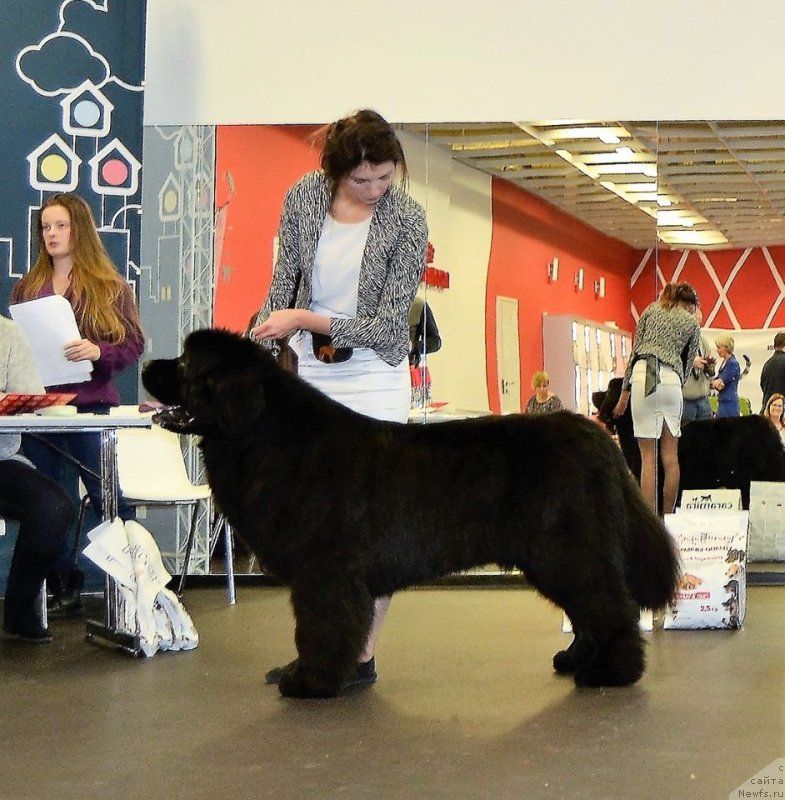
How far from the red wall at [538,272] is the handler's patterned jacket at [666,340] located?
87mm

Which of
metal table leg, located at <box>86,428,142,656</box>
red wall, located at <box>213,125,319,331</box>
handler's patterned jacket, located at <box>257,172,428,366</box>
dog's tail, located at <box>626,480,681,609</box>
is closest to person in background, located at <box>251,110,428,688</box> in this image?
handler's patterned jacket, located at <box>257,172,428,366</box>

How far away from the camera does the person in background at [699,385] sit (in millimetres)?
5957

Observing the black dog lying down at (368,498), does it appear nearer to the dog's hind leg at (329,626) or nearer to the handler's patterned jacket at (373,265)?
the dog's hind leg at (329,626)

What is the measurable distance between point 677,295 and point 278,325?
10.8ft

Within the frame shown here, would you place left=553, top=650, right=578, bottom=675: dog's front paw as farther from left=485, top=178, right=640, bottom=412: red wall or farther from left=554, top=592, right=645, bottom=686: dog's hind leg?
left=485, top=178, right=640, bottom=412: red wall

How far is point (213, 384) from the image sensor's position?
10.2 feet

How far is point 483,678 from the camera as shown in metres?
3.55

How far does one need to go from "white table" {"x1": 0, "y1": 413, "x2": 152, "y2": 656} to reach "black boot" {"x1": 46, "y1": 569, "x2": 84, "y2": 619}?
54cm

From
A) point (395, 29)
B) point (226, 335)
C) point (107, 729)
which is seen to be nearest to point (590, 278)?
point (395, 29)

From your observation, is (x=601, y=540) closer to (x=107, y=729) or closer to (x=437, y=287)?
(x=107, y=729)

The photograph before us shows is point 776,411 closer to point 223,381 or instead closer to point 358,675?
point 358,675

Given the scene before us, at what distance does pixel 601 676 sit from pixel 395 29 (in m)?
3.72

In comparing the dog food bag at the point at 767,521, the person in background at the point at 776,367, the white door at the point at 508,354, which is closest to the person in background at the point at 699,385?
the person in background at the point at 776,367

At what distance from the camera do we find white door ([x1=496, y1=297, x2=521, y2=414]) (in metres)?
5.95
